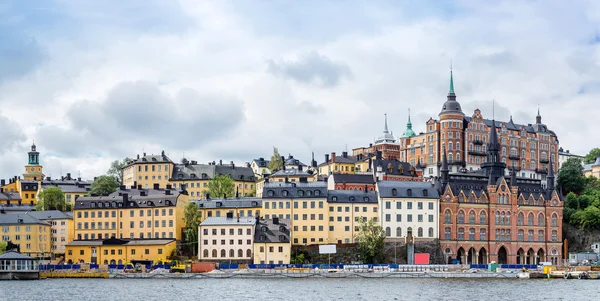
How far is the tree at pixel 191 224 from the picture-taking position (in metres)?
131

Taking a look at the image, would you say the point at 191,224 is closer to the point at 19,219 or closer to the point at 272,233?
the point at 272,233

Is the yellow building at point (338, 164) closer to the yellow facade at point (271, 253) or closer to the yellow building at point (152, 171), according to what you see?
the yellow building at point (152, 171)

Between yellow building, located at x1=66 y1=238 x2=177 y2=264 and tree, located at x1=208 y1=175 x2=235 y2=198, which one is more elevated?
tree, located at x1=208 y1=175 x2=235 y2=198

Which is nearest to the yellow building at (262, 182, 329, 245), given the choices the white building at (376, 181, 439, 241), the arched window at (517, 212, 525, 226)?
the white building at (376, 181, 439, 241)

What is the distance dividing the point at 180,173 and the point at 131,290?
265 ft

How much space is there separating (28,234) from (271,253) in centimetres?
4006

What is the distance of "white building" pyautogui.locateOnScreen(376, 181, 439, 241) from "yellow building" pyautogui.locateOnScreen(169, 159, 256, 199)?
45789mm

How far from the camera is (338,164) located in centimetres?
17988

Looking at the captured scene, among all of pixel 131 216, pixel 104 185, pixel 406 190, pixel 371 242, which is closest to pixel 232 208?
pixel 131 216

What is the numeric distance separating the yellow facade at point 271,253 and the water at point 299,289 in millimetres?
10593

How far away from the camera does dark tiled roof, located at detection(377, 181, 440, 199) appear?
443 ft

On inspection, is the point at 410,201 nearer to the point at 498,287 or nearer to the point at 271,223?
the point at 271,223

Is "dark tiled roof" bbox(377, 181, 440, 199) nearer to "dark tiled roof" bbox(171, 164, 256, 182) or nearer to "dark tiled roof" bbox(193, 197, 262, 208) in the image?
"dark tiled roof" bbox(193, 197, 262, 208)

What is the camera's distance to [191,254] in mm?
131750
